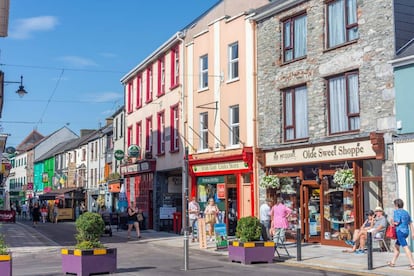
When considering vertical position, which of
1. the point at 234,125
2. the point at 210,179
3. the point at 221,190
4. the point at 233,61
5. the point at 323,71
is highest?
the point at 233,61

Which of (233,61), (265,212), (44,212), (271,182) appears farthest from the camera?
(44,212)

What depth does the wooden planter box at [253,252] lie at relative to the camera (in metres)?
15.0

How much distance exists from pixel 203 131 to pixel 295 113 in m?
6.38

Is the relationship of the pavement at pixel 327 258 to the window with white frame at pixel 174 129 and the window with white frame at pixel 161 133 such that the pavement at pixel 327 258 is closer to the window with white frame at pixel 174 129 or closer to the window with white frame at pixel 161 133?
the window with white frame at pixel 174 129

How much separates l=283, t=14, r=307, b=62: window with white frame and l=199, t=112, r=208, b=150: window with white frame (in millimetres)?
5975

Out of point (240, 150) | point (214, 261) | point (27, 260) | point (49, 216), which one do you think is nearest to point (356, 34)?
point (240, 150)

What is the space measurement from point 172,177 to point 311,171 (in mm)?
12182

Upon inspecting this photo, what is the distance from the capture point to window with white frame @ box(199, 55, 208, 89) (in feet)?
88.2

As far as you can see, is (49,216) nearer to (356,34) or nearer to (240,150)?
(240,150)

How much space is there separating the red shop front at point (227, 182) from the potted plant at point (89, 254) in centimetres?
1017

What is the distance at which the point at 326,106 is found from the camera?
64.6 feet

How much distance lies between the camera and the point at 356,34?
736 inches

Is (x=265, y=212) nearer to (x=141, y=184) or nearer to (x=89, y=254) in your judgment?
(x=89, y=254)

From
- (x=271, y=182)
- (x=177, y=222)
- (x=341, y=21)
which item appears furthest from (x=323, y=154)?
(x=177, y=222)
